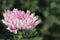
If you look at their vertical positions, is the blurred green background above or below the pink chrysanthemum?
below

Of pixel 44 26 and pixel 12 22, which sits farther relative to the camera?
pixel 44 26

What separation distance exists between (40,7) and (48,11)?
0.36ft

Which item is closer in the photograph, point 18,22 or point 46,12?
point 18,22

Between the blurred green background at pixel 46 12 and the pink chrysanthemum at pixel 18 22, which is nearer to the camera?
the pink chrysanthemum at pixel 18 22

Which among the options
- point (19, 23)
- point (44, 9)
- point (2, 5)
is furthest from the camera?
point (44, 9)

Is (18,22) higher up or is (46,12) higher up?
(18,22)

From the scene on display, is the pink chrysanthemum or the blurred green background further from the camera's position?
the blurred green background

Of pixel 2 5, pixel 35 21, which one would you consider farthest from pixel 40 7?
pixel 35 21

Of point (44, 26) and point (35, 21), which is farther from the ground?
point (35, 21)

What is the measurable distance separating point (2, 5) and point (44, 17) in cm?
57

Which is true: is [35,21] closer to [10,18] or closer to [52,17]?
[10,18]

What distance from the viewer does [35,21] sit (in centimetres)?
157

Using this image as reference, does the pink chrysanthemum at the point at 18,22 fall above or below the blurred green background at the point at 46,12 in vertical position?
above

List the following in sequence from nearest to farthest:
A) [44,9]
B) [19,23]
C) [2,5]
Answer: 1. [19,23]
2. [2,5]
3. [44,9]
